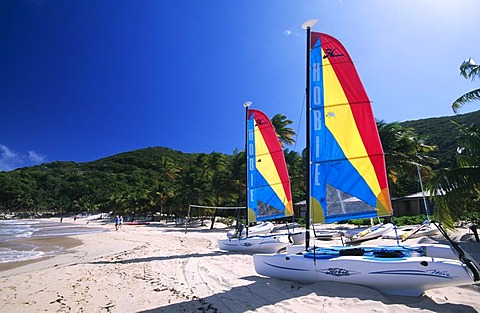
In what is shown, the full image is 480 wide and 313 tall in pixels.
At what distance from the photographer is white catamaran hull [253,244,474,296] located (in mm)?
4523

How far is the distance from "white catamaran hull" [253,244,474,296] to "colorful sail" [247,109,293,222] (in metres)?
4.41

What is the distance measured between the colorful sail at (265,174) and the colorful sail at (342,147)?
419cm

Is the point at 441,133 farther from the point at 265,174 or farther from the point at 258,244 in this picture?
the point at 258,244

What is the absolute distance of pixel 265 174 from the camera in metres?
11.1

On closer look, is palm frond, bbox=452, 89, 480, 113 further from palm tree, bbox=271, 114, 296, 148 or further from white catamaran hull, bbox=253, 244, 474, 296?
palm tree, bbox=271, 114, 296, 148

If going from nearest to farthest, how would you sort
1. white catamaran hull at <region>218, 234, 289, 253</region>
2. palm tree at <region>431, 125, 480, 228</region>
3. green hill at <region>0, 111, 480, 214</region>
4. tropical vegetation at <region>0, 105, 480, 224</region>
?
palm tree at <region>431, 125, 480, 228</region> → white catamaran hull at <region>218, 234, 289, 253</region> → tropical vegetation at <region>0, 105, 480, 224</region> → green hill at <region>0, 111, 480, 214</region>

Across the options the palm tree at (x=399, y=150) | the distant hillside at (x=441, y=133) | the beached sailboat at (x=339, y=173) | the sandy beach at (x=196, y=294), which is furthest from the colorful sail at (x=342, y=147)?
the distant hillside at (x=441, y=133)

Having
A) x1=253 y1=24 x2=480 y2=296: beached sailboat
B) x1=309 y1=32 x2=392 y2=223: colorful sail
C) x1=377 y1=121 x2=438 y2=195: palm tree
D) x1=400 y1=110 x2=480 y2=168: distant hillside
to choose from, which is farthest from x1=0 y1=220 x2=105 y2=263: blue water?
x1=400 y1=110 x2=480 y2=168: distant hillside

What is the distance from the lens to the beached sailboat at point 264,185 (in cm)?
1055

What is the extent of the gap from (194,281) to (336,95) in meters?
5.47

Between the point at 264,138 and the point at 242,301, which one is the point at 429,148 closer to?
the point at 264,138

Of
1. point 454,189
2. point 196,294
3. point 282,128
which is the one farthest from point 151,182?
point 454,189

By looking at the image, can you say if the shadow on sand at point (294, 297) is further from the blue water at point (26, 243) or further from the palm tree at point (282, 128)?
the palm tree at point (282, 128)

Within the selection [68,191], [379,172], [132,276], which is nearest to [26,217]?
[68,191]
